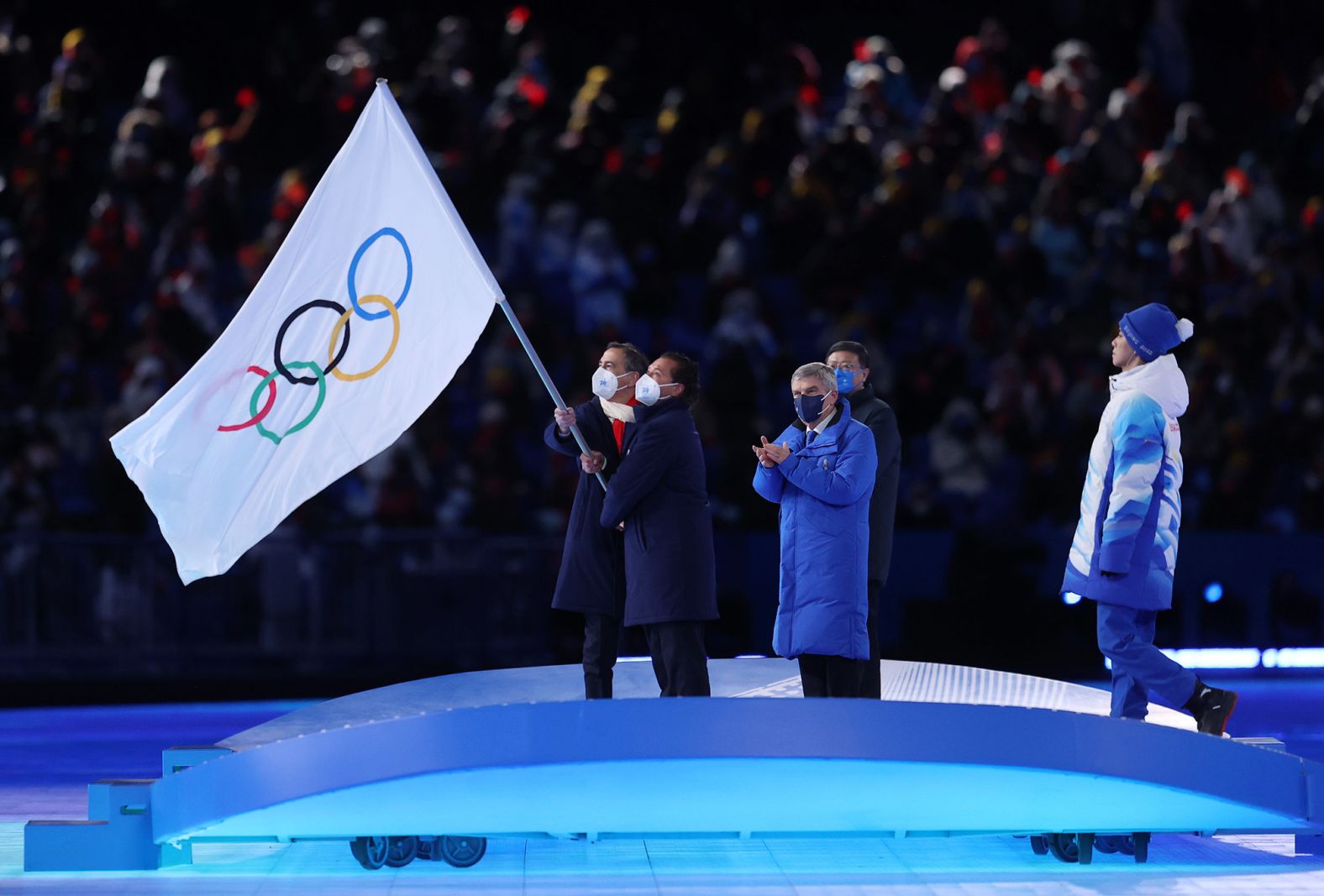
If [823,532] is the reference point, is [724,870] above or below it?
below

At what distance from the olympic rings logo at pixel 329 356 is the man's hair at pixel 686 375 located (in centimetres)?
99

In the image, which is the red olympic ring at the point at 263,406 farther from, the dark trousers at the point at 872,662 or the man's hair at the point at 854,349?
the dark trousers at the point at 872,662

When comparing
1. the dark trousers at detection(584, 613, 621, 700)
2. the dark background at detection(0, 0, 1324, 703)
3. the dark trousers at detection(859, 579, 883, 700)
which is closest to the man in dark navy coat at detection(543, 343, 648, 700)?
the dark trousers at detection(584, 613, 621, 700)

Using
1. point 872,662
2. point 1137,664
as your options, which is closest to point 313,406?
point 872,662

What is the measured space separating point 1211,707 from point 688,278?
28.8 ft

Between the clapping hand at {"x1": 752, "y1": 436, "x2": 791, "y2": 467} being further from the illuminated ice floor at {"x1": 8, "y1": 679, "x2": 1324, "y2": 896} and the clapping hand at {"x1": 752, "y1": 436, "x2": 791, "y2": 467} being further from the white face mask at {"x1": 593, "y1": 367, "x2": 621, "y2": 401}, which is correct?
the illuminated ice floor at {"x1": 8, "y1": 679, "x2": 1324, "y2": 896}

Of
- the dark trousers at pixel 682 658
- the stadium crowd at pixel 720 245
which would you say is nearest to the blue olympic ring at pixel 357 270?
the dark trousers at pixel 682 658

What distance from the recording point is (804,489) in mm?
6500

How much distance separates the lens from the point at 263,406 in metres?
6.52

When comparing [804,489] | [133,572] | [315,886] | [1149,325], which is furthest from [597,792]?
[133,572]

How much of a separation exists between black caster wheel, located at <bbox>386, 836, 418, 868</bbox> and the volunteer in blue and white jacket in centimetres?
241

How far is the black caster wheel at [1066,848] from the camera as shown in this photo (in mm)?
6340

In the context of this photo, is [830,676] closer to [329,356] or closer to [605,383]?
[605,383]

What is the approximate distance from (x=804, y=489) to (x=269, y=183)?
10516 millimetres
